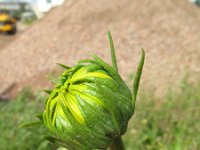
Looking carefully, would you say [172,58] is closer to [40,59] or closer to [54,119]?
[40,59]

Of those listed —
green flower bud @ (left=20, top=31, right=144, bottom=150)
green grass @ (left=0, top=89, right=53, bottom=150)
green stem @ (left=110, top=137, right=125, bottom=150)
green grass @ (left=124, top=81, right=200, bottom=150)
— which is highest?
green flower bud @ (left=20, top=31, right=144, bottom=150)

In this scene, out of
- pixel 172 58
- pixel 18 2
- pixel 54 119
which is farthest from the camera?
pixel 18 2

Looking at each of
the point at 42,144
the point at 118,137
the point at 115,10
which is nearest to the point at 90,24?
the point at 115,10

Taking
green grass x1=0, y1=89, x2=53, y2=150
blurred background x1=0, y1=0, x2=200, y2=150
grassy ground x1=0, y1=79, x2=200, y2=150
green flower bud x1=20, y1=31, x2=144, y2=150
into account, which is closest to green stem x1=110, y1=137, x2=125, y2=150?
green flower bud x1=20, y1=31, x2=144, y2=150

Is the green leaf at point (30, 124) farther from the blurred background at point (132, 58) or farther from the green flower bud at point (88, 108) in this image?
the blurred background at point (132, 58)

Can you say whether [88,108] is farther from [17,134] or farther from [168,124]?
[168,124]

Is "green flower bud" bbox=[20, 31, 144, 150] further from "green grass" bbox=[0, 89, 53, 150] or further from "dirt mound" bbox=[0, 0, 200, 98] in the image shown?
"dirt mound" bbox=[0, 0, 200, 98]

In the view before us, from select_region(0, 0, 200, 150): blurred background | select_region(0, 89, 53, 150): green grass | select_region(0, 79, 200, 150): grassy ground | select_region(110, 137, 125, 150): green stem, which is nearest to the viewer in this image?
select_region(110, 137, 125, 150): green stem

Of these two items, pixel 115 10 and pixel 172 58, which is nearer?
pixel 172 58
